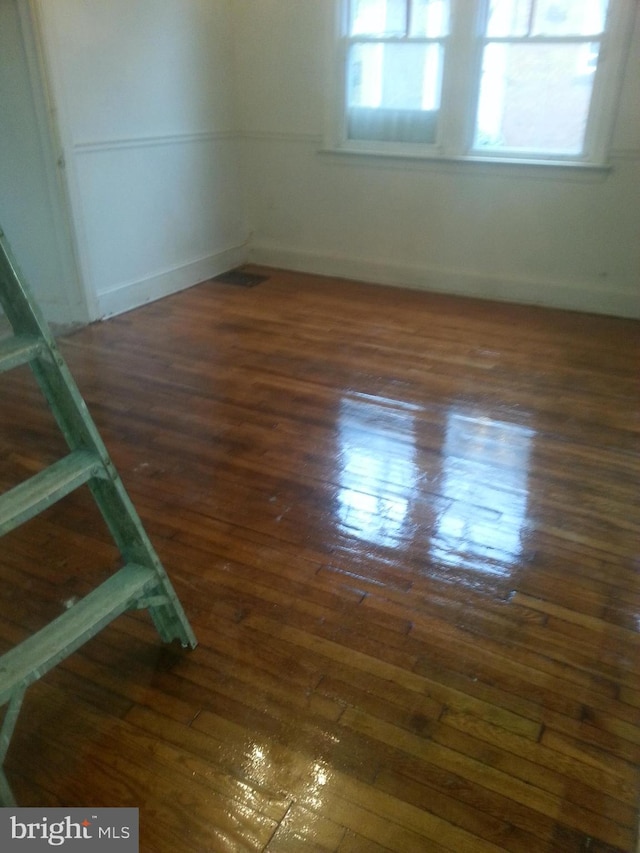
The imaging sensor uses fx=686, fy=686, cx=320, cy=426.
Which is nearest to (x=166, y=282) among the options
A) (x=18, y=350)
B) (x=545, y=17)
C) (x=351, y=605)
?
(x=545, y=17)

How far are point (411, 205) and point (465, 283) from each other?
634 millimetres

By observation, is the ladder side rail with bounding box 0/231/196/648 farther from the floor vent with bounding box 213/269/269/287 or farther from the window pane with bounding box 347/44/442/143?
the window pane with bounding box 347/44/442/143

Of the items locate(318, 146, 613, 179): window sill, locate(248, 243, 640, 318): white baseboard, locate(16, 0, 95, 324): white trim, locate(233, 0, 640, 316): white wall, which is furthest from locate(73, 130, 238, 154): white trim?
locate(248, 243, 640, 318): white baseboard

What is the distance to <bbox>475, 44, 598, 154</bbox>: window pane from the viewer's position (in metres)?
3.88

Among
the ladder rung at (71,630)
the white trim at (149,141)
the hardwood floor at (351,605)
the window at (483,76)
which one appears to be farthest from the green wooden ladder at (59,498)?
the window at (483,76)

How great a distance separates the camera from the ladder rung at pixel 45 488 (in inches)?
51.9

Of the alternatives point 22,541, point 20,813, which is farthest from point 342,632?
point 22,541

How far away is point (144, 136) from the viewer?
410 cm

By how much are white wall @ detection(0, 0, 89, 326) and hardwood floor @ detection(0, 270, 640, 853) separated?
0.64 m

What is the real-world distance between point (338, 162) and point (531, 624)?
12.2 ft

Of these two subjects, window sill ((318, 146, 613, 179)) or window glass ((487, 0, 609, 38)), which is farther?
window sill ((318, 146, 613, 179))

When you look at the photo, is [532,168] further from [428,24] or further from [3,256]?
[3,256]

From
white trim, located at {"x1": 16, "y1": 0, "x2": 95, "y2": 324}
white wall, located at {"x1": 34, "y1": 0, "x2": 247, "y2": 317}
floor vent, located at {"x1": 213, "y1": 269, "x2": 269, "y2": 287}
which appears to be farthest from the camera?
floor vent, located at {"x1": 213, "y1": 269, "x2": 269, "y2": 287}

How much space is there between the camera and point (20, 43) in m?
3.38
